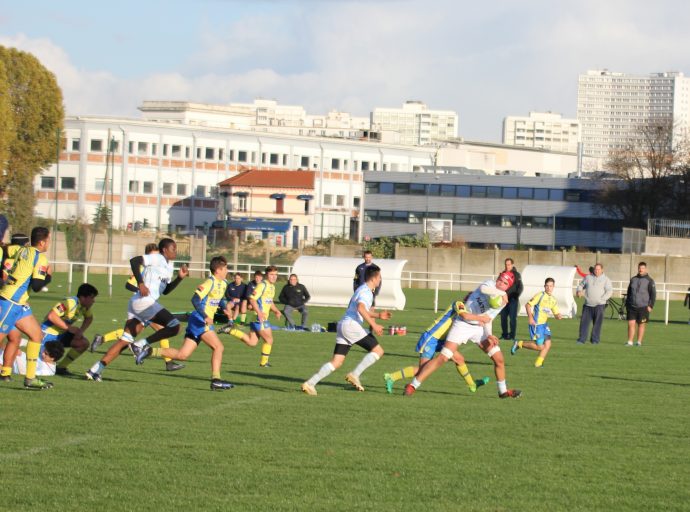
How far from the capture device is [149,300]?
55.2 feet

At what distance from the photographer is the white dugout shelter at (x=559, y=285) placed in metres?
41.3

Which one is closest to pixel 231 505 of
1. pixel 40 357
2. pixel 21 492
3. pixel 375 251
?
pixel 21 492

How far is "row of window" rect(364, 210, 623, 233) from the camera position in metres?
104

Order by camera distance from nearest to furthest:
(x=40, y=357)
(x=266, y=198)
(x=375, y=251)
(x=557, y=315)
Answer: (x=40, y=357) → (x=557, y=315) → (x=375, y=251) → (x=266, y=198)

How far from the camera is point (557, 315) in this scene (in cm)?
2334

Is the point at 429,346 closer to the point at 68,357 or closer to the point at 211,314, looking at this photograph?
the point at 211,314

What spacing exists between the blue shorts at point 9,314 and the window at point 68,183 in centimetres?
8952

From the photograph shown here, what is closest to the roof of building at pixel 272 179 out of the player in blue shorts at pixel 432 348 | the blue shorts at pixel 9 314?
the player in blue shorts at pixel 432 348

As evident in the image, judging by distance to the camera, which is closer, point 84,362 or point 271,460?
point 271,460

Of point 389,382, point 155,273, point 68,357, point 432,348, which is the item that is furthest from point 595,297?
point 68,357

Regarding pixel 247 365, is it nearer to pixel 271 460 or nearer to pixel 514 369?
pixel 514 369

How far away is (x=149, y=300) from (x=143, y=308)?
14 cm

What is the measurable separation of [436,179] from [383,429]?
92.1 metres

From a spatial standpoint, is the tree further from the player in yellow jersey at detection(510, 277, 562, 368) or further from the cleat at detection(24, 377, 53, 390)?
the cleat at detection(24, 377, 53, 390)
